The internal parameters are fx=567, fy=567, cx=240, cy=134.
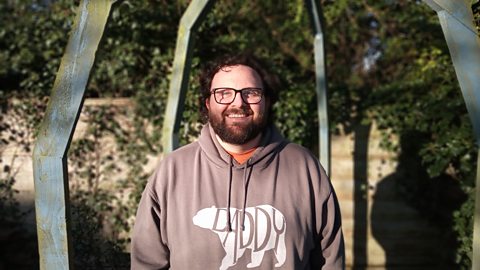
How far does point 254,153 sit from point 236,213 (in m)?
0.21

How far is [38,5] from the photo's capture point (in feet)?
16.8

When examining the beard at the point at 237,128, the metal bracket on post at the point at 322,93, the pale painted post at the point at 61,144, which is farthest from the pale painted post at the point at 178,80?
the beard at the point at 237,128

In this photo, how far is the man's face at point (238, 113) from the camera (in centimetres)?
178

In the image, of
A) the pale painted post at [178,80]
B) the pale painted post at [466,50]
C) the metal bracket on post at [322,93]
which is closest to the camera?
the pale painted post at [466,50]

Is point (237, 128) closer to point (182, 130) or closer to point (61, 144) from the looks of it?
point (61, 144)

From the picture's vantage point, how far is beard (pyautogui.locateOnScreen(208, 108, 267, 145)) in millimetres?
1779

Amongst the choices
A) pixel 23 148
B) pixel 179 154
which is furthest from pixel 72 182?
pixel 179 154

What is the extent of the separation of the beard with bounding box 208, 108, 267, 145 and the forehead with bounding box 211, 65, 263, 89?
0.09 m

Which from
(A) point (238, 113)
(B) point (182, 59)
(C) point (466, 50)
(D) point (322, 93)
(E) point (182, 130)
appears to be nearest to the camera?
(C) point (466, 50)

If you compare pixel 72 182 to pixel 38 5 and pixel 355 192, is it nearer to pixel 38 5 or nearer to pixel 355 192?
pixel 38 5

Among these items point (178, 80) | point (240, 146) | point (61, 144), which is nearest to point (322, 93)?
point (178, 80)

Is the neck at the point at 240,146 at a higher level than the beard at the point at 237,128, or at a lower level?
lower

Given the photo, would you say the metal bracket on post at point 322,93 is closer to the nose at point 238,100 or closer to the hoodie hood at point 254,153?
the hoodie hood at point 254,153

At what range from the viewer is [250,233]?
1.72m
